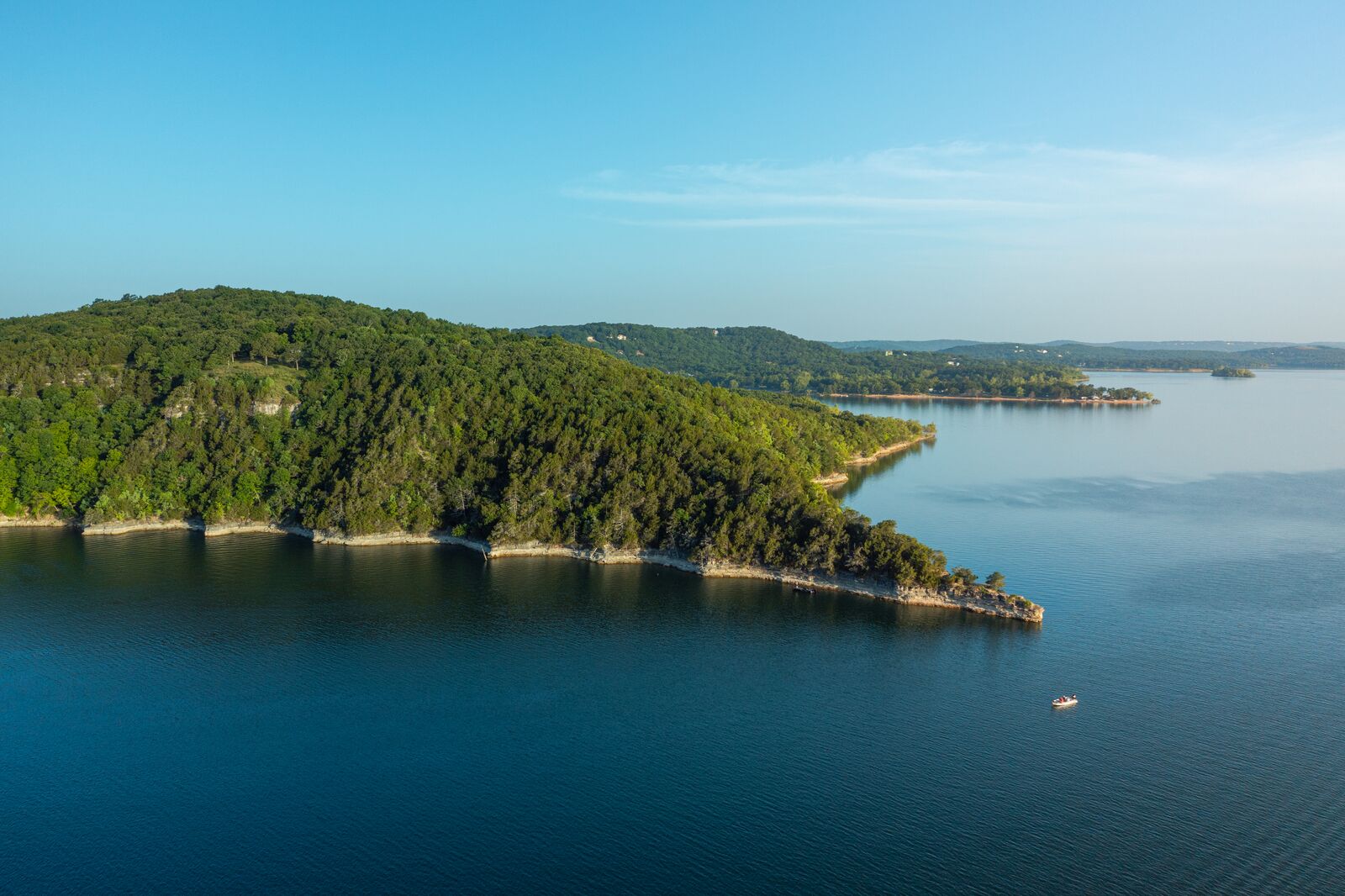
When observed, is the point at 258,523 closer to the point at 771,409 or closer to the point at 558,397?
the point at 558,397

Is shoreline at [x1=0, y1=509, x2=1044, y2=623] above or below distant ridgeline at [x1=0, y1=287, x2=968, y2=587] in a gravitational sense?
below

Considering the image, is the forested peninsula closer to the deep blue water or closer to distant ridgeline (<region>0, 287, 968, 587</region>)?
distant ridgeline (<region>0, 287, 968, 587</region>)

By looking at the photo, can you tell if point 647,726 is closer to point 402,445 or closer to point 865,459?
point 402,445

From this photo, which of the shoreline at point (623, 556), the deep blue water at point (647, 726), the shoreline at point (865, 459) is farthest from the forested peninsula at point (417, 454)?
the shoreline at point (865, 459)

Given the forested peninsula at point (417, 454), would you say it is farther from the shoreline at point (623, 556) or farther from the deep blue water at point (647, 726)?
the deep blue water at point (647, 726)

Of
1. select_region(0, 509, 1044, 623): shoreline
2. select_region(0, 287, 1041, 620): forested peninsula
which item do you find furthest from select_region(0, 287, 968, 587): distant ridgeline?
select_region(0, 509, 1044, 623): shoreline

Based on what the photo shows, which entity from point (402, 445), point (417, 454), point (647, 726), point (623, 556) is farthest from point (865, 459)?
point (647, 726)

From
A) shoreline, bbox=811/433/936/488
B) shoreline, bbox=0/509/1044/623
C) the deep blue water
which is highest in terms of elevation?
shoreline, bbox=811/433/936/488
